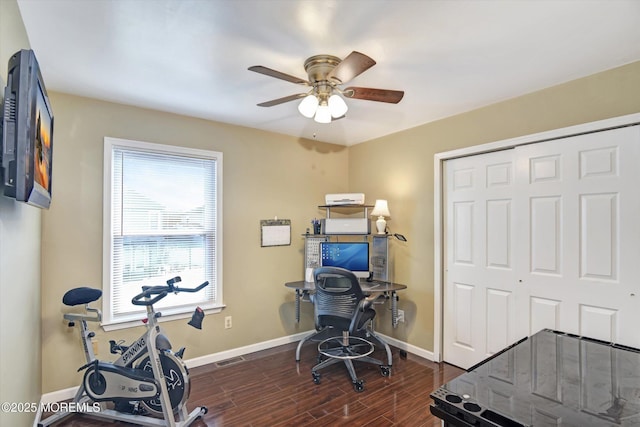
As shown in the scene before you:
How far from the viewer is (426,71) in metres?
2.27

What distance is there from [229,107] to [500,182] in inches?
99.0

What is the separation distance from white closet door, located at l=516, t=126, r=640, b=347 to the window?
2.84 m

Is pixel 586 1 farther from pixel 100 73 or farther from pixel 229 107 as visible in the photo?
pixel 100 73

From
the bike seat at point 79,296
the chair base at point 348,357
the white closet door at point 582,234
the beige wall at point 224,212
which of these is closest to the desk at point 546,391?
the white closet door at point 582,234

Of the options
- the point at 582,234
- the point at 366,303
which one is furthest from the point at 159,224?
the point at 582,234

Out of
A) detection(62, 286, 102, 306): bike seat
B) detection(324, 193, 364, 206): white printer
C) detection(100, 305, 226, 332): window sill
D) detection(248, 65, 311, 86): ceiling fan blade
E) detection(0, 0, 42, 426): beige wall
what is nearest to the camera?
detection(0, 0, 42, 426): beige wall

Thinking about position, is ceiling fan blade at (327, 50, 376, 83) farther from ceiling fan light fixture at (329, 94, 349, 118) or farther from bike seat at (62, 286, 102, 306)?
bike seat at (62, 286, 102, 306)

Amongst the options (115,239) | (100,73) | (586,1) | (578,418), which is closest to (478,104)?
(586,1)

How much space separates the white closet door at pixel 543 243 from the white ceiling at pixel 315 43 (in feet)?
1.96

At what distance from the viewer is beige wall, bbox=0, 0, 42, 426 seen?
1.33 meters

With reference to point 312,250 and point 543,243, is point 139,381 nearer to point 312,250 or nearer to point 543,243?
point 312,250

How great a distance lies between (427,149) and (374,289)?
1545 millimetres

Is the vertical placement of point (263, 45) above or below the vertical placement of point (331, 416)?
above

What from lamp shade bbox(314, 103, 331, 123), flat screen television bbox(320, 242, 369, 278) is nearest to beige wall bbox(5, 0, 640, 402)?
flat screen television bbox(320, 242, 369, 278)
